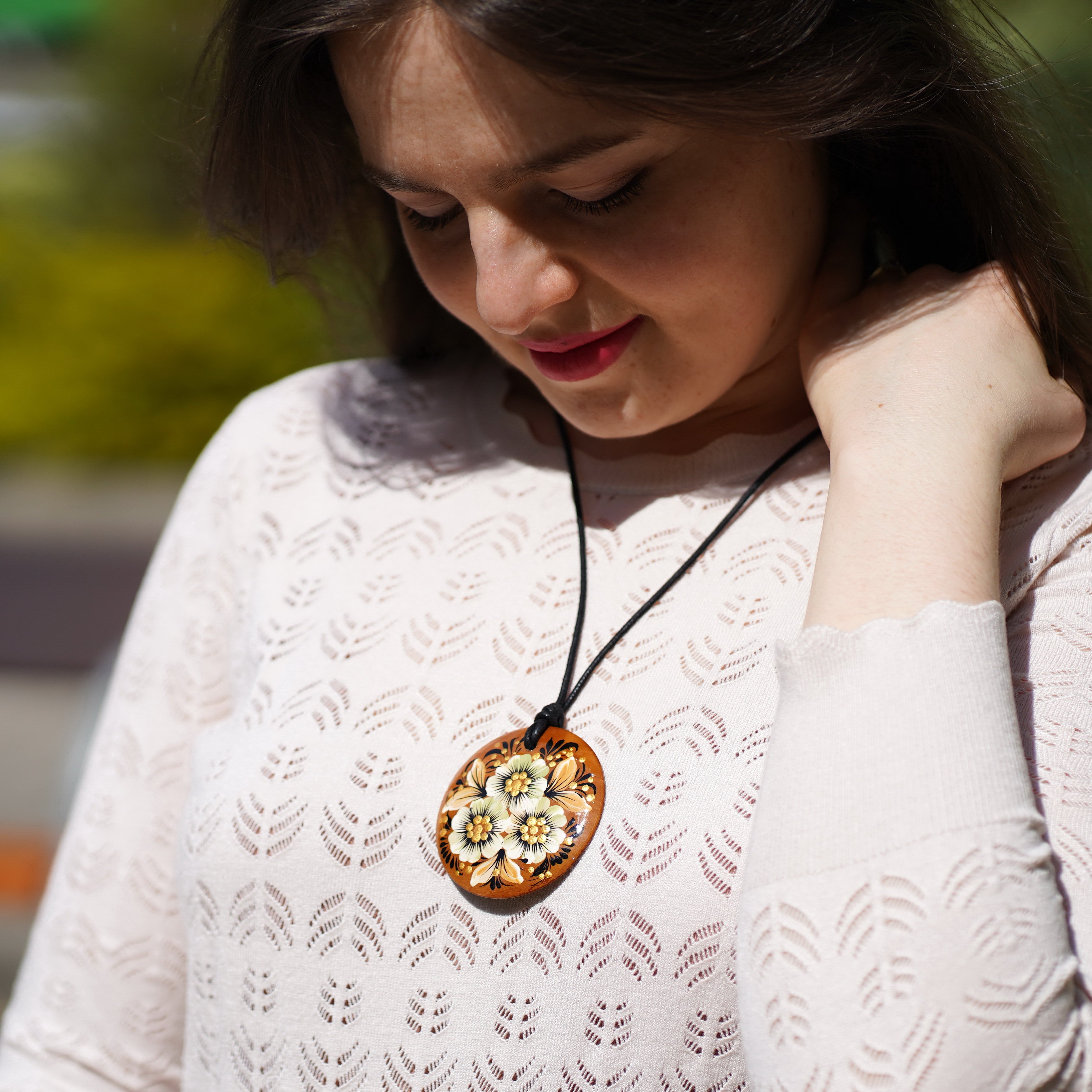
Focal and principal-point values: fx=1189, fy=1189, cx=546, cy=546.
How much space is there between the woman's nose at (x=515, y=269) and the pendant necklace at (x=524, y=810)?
0.44 meters

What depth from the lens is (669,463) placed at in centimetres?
156

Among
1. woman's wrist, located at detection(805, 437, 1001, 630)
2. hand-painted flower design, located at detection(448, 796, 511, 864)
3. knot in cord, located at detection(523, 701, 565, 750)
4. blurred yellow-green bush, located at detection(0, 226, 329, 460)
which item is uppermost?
blurred yellow-green bush, located at detection(0, 226, 329, 460)

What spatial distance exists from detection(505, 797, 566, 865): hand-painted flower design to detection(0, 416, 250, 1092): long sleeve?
62cm

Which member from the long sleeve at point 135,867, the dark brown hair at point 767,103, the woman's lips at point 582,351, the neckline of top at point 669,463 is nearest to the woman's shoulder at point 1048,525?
the dark brown hair at point 767,103

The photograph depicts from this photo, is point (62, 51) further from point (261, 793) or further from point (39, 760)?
point (261, 793)

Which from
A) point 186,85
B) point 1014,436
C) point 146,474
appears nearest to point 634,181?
point 1014,436

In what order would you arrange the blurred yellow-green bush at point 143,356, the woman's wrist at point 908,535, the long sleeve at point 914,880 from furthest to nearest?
the blurred yellow-green bush at point 143,356
the woman's wrist at point 908,535
the long sleeve at point 914,880

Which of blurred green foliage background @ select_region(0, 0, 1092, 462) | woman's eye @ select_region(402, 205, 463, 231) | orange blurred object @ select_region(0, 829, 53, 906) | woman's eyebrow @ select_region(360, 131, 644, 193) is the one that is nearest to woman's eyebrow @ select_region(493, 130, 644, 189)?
woman's eyebrow @ select_region(360, 131, 644, 193)

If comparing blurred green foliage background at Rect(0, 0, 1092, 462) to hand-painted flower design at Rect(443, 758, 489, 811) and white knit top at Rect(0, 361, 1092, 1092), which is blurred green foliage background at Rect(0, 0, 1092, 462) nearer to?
white knit top at Rect(0, 361, 1092, 1092)

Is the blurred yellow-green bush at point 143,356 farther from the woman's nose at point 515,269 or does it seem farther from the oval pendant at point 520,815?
the oval pendant at point 520,815

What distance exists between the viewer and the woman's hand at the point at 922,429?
113cm

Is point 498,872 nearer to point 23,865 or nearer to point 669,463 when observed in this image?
point 669,463

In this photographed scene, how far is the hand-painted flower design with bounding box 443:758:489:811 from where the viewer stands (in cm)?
129

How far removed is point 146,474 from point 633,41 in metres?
8.56
